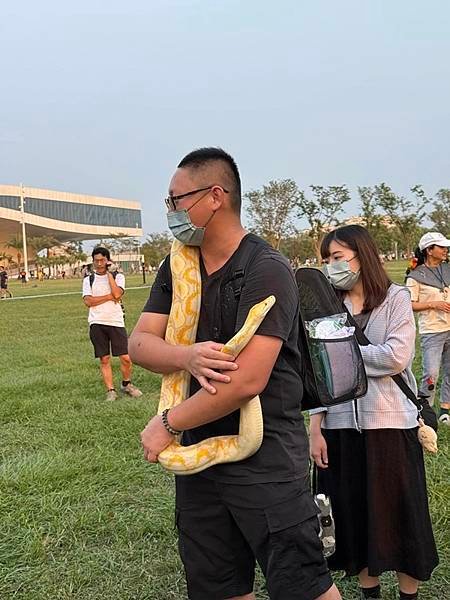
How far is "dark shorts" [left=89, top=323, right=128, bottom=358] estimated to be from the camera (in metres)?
7.45

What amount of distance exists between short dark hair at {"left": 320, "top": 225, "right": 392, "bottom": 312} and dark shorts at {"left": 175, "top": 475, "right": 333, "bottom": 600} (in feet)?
3.68

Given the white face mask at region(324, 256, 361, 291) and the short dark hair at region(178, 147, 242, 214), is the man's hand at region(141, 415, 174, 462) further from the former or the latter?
the white face mask at region(324, 256, 361, 291)

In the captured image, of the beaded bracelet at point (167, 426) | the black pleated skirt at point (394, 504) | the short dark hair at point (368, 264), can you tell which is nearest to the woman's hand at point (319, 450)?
the black pleated skirt at point (394, 504)

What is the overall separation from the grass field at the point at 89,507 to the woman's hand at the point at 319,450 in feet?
2.41

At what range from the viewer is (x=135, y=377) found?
27.9 feet

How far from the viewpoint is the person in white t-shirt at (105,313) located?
24.4ft

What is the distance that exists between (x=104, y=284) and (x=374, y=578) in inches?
209

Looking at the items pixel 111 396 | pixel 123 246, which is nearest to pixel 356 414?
pixel 111 396

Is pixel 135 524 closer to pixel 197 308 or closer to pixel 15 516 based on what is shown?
pixel 15 516

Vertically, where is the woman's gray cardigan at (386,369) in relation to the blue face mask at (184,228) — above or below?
below

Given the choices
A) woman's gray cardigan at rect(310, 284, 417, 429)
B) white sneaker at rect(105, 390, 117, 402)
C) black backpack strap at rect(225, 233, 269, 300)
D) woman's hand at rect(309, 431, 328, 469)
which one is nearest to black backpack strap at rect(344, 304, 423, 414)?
woman's gray cardigan at rect(310, 284, 417, 429)

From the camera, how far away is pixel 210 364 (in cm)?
185

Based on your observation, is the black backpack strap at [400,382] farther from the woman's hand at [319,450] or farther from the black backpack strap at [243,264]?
the black backpack strap at [243,264]

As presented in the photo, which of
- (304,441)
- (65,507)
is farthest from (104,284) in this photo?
(304,441)
